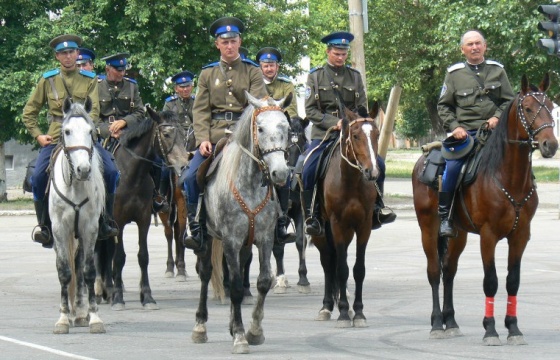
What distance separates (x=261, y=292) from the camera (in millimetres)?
11641

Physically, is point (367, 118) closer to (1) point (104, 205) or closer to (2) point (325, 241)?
(2) point (325, 241)

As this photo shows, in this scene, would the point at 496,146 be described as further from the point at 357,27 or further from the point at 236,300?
the point at 357,27

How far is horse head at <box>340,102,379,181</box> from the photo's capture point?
43.0 ft

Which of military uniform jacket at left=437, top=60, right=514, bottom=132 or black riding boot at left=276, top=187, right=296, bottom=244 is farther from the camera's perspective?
military uniform jacket at left=437, top=60, right=514, bottom=132

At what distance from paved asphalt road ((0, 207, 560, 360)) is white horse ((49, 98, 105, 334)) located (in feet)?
1.14

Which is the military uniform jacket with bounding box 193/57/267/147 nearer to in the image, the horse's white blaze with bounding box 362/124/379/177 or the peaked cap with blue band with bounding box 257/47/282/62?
the horse's white blaze with bounding box 362/124/379/177

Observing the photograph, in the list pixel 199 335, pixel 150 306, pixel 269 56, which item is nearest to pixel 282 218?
pixel 199 335

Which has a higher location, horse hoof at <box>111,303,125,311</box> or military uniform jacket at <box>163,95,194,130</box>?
military uniform jacket at <box>163,95,194,130</box>

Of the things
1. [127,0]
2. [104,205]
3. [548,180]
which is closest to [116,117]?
[104,205]

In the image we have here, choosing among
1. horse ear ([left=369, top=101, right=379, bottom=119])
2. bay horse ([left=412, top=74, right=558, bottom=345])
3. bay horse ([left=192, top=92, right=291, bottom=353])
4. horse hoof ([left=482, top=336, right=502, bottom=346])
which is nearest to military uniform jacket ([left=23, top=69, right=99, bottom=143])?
bay horse ([left=192, top=92, right=291, bottom=353])

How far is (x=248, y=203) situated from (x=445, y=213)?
82.1 inches

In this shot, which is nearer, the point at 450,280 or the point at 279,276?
the point at 450,280

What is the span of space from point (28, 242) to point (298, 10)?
2402cm

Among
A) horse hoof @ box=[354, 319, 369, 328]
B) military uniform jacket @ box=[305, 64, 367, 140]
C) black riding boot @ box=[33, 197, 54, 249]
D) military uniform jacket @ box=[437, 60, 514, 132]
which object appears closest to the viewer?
military uniform jacket @ box=[437, 60, 514, 132]
